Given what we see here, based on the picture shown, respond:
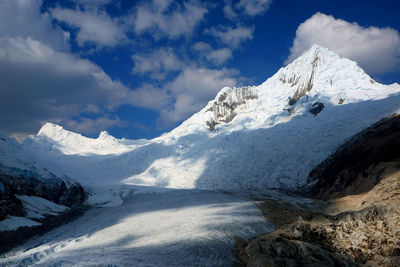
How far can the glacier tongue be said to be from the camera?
168ft

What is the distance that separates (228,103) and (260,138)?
41046mm

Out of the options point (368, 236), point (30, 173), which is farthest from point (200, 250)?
point (30, 173)

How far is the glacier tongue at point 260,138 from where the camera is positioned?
51.1 m

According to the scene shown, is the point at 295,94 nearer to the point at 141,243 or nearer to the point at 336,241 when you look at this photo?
the point at 336,241

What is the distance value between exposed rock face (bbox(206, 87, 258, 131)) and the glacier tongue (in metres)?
→ 0.41

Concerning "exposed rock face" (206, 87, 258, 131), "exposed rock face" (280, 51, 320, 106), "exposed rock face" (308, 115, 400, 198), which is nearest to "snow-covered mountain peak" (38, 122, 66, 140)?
"exposed rock face" (206, 87, 258, 131)

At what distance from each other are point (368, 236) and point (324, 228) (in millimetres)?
1995

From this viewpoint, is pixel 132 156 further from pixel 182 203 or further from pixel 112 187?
pixel 182 203

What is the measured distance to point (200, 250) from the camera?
43.6 feet

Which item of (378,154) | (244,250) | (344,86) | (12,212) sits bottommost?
(244,250)

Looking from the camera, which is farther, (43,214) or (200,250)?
(43,214)

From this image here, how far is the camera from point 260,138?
66.4 metres

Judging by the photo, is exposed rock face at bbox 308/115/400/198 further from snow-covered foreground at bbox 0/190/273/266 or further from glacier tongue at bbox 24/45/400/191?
snow-covered foreground at bbox 0/190/273/266

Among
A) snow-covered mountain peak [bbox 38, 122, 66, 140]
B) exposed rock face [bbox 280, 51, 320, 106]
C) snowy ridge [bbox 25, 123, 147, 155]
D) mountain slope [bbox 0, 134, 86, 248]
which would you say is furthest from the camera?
snow-covered mountain peak [bbox 38, 122, 66, 140]
